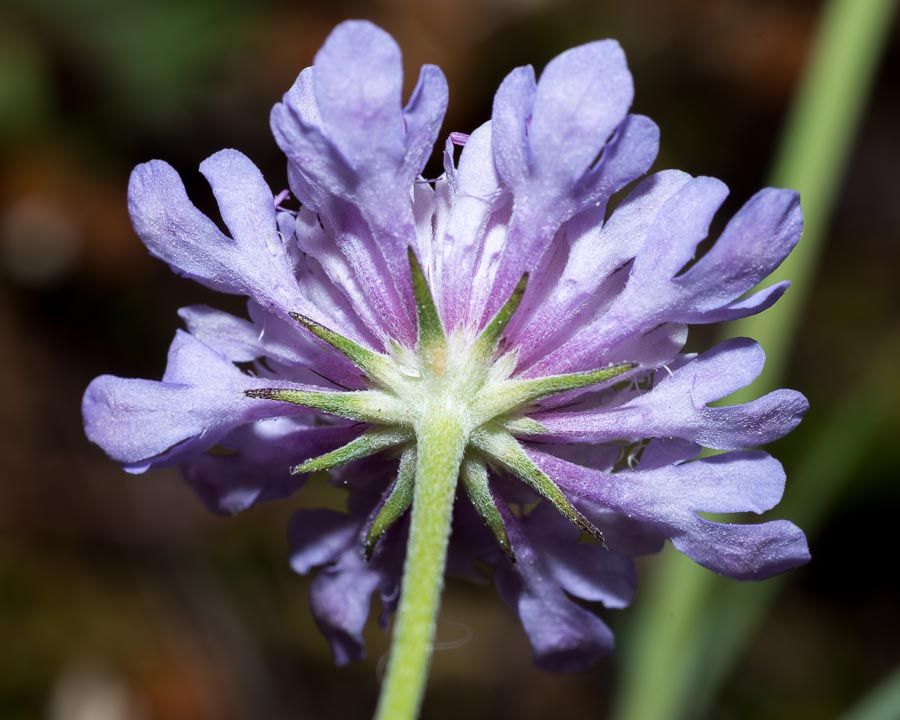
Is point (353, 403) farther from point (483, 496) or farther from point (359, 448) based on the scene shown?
point (483, 496)

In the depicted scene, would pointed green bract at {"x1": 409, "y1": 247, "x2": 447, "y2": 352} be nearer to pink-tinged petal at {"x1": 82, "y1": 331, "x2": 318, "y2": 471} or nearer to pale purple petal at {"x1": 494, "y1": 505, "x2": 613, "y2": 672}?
pink-tinged petal at {"x1": 82, "y1": 331, "x2": 318, "y2": 471}

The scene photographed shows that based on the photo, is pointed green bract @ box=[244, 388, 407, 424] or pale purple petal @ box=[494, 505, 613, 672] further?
pale purple petal @ box=[494, 505, 613, 672]

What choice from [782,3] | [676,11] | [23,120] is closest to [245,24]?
[23,120]

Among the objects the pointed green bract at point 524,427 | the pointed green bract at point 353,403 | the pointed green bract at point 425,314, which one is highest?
the pointed green bract at point 425,314

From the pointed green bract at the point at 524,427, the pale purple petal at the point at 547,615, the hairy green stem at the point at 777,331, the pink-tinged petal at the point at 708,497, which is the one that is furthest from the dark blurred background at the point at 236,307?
the pointed green bract at the point at 524,427

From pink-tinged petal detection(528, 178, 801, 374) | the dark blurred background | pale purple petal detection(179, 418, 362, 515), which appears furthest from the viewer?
the dark blurred background

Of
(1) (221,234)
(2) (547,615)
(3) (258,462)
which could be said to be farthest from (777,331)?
(1) (221,234)

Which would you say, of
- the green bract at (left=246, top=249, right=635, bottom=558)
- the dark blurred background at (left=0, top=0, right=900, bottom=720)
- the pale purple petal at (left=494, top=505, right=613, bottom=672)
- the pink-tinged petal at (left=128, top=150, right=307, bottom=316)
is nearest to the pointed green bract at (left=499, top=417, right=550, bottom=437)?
the green bract at (left=246, top=249, right=635, bottom=558)

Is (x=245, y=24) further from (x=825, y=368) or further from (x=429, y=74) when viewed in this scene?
(x=429, y=74)

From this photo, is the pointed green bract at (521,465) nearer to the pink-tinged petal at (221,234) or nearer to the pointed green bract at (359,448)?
the pointed green bract at (359,448)
